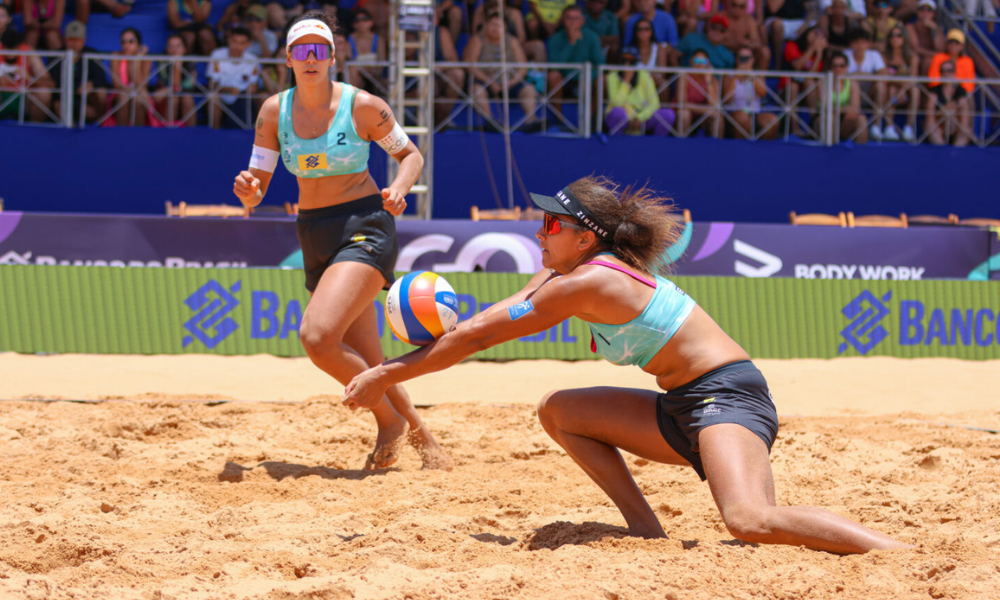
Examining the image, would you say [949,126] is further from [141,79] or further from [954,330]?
[141,79]

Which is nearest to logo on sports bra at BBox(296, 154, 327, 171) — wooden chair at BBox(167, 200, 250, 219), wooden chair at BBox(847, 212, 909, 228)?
wooden chair at BBox(167, 200, 250, 219)

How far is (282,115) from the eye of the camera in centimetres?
471

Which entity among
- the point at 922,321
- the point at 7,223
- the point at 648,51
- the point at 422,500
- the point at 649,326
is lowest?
the point at 922,321

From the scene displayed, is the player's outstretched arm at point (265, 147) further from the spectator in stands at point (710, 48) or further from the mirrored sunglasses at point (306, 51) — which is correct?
the spectator in stands at point (710, 48)

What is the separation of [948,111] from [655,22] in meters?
4.58

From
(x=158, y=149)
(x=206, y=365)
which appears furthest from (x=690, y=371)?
(x=158, y=149)

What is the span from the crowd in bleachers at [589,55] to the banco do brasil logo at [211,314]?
426 centimetres

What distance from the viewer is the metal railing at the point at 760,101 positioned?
13.1 metres

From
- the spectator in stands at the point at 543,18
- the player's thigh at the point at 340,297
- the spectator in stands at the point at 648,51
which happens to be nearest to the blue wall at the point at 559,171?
the spectator in stands at the point at 648,51

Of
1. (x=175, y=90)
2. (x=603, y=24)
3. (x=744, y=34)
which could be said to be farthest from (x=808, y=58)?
(x=175, y=90)

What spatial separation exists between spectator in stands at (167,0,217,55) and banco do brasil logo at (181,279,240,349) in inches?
212

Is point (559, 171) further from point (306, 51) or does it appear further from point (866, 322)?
point (306, 51)

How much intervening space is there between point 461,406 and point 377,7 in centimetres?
879

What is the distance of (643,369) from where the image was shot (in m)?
3.30
